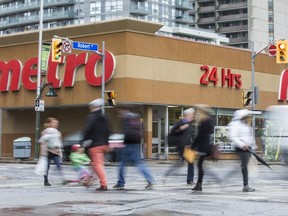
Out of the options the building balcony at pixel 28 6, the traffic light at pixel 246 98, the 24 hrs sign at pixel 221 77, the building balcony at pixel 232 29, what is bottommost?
the traffic light at pixel 246 98

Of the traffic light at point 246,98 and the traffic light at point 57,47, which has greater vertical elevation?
the traffic light at point 57,47

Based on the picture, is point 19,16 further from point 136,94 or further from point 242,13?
point 136,94

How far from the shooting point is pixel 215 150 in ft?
40.8

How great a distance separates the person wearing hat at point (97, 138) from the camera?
1205 centimetres

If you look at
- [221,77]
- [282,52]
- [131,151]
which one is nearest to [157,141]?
[221,77]

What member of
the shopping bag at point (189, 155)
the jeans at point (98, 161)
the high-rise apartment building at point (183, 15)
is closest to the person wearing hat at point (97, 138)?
the jeans at point (98, 161)

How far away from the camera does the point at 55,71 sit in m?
34.3

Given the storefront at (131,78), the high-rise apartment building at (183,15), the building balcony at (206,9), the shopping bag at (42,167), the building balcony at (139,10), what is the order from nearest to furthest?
the shopping bag at (42,167)
the storefront at (131,78)
the building balcony at (139,10)
the high-rise apartment building at (183,15)
the building balcony at (206,9)

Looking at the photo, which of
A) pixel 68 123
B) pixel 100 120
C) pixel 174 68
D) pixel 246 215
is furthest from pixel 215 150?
pixel 68 123

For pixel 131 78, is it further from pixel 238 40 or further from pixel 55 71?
pixel 238 40

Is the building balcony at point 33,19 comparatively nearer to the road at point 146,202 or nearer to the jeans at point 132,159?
→ the road at point 146,202

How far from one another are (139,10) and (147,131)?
81217 mm

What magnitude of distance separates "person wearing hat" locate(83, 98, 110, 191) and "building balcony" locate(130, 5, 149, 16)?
9910 centimetres

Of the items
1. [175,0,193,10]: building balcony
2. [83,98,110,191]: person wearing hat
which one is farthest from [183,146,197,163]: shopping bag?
[175,0,193,10]: building balcony
